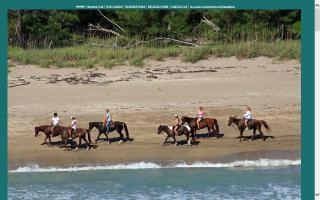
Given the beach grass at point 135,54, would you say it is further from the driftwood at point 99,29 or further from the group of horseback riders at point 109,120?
the group of horseback riders at point 109,120

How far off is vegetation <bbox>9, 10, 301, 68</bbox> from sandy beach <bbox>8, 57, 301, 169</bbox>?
3.58 ft

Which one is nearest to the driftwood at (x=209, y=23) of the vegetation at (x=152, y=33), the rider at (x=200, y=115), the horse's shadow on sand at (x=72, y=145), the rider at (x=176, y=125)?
the vegetation at (x=152, y=33)

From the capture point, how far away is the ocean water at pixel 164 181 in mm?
25438

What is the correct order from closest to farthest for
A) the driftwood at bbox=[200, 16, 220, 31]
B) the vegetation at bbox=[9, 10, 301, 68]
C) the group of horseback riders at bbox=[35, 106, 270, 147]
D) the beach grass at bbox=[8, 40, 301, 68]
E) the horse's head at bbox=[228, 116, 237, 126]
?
the group of horseback riders at bbox=[35, 106, 270, 147]
the horse's head at bbox=[228, 116, 237, 126]
the beach grass at bbox=[8, 40, 301, 68]
the vegetation at bbox=[9, 10, 301, 68]
the driftwood at bbox=[200, 16, 220, 31]

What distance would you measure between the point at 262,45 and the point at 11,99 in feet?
39.5

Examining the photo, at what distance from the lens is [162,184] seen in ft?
86.3

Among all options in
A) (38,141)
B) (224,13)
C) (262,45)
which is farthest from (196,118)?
(224,13)

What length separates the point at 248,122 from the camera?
29.0 m

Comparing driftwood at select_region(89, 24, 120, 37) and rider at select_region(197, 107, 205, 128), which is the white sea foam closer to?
rider at select_region(197, 107, 205, 128)

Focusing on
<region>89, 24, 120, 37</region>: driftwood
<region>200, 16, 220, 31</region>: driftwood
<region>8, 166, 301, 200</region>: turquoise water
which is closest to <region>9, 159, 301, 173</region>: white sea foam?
<region>8, 166, 301, 200</region>: turquoise water

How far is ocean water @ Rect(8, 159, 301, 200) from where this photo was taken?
25.4 m

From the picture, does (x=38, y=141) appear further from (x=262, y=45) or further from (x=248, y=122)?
(x=262, y=45)

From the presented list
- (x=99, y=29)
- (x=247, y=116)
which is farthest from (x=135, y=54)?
(x=247, y=116)

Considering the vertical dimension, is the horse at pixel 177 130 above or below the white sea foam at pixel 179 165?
above
